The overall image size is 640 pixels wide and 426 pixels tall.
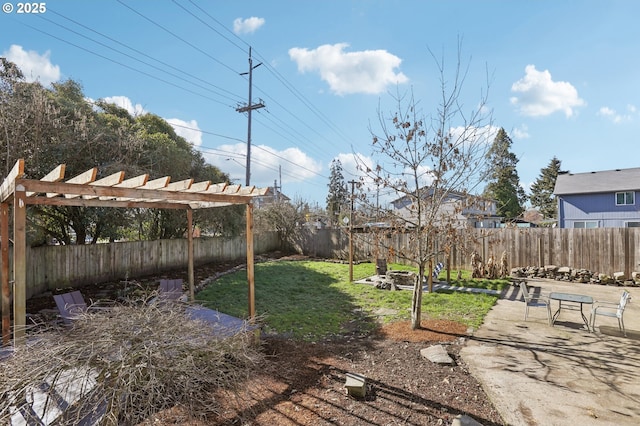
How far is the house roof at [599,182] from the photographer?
18.1 meters

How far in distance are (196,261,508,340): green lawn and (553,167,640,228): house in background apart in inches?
586

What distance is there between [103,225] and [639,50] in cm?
1252

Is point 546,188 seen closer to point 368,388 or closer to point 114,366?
point 368,388

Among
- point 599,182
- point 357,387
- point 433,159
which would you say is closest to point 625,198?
point 599,182

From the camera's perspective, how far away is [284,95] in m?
17.8

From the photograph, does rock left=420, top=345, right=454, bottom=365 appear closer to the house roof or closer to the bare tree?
the bare tree

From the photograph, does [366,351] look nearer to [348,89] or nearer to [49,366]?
[49,366]

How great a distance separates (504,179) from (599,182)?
9961mm

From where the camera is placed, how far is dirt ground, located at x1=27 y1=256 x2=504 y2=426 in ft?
9.39

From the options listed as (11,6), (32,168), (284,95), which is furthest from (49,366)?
(284,95)

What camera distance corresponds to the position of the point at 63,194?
383 cm

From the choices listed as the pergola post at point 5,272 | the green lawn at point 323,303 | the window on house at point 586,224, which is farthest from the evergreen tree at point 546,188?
the pergola post at point 5,272

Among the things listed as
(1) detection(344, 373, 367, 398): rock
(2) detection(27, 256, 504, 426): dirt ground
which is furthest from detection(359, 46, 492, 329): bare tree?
(1) detection(344, 373, 367, 398): rock

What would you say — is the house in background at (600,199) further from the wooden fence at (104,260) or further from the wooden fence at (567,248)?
the wooden fence at (104,260)
